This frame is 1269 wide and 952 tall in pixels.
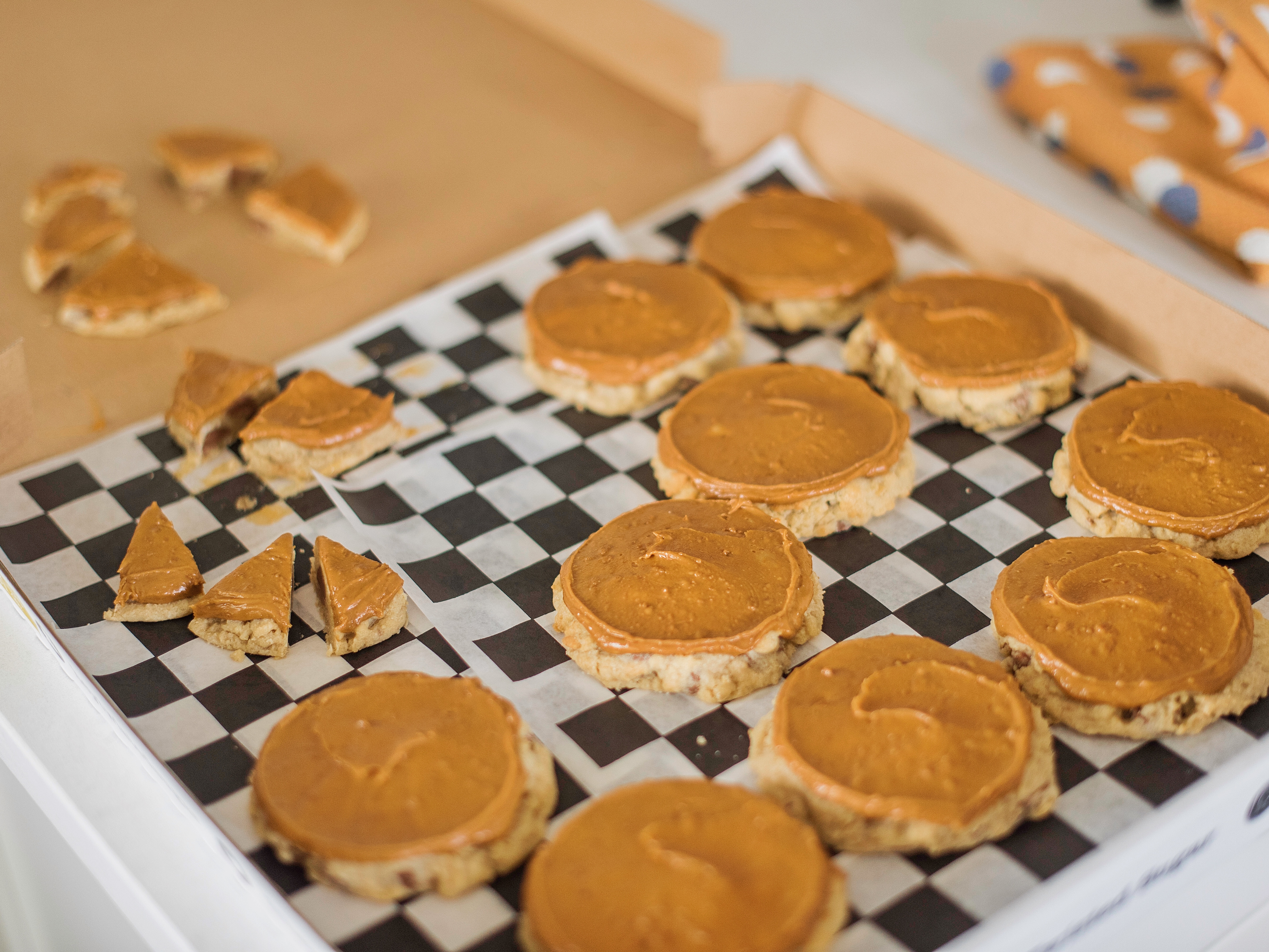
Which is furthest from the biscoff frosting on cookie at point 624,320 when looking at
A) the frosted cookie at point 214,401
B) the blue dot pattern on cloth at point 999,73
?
the blue dot pattern on cloth at point 999,73

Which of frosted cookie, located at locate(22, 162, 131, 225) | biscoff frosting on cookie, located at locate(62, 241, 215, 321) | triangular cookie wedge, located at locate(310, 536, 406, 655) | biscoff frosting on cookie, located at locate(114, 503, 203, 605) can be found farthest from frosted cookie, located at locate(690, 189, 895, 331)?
frosted cookie, located at locate(22, 162, 131, 225)

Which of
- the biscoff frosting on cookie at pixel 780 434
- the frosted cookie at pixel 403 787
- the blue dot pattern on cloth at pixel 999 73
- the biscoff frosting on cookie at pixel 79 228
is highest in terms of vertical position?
the blue dot pattern on cloth at pixel 999 73

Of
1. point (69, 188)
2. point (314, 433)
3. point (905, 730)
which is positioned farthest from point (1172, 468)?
point (69, 188)

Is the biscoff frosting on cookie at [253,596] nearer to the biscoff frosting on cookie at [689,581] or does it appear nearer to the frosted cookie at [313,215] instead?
the biscoff frosting on cookie at [689,581]

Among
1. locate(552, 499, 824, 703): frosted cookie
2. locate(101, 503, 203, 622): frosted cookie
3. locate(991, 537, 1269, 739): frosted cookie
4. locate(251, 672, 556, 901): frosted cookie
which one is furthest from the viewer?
locate(101, 503, 203, 622): frosted cookie

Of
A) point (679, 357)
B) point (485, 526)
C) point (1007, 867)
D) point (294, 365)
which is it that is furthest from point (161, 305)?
point (1007, 867)

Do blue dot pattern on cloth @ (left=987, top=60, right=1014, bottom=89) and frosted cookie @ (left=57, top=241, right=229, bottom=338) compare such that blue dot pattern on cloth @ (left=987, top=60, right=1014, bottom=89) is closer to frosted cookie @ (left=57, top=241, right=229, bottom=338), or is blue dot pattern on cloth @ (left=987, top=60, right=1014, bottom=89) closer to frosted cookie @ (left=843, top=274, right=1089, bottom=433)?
frosted cookie @ (left=843, top=274, right=1089, bottom=433)
